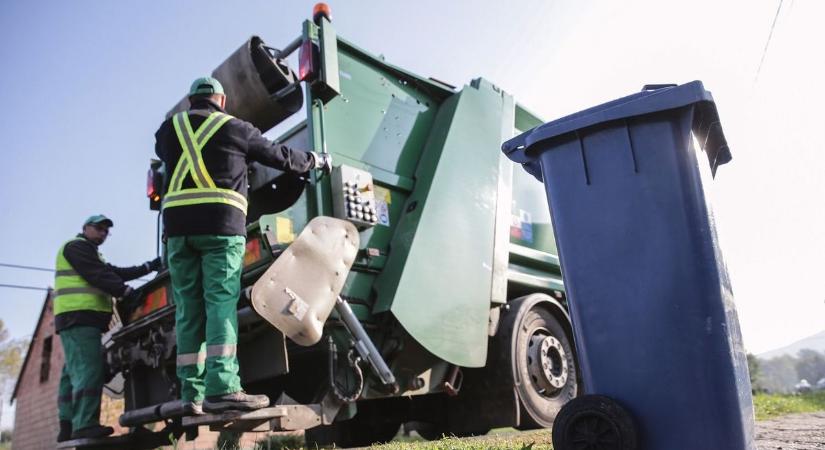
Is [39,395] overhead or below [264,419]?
overhead

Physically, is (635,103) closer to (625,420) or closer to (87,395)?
(625,420)

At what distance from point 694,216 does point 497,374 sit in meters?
1.98

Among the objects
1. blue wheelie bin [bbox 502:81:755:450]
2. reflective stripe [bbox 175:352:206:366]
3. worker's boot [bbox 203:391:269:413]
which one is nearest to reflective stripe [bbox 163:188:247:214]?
reflective stripe [bbox 175:352:206:366]

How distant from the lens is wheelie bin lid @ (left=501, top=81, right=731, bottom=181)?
197 cm

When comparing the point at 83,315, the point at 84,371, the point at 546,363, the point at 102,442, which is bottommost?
the point at 102,442

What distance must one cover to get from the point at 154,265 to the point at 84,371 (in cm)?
76

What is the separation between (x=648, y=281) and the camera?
6.18 ft

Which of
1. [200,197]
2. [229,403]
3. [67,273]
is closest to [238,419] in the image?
[229,403]

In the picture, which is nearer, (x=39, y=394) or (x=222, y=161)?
Answer: (x=222, y=161)

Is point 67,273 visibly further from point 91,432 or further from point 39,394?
point 39,394

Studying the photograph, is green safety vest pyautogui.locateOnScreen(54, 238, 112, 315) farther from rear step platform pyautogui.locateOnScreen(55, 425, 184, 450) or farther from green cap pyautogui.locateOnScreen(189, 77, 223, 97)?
green cap pyautogui.locateOnScreen(189, 77, 223, 97)

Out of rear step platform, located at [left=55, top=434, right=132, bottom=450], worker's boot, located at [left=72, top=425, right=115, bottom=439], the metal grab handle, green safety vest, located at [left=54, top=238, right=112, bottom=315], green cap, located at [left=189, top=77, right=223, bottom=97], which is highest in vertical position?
green cap, located at [left=189, top=77, right=223, bottom=97]

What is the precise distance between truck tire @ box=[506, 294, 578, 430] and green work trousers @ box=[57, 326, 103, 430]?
94.5 inches

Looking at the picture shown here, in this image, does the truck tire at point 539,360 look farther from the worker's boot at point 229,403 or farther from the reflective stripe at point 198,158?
the reflective stripe at point 198,158
